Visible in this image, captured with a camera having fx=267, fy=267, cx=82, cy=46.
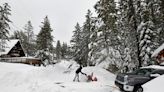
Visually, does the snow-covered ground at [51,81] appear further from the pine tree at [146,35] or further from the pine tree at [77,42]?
the pine tree at [77,42]

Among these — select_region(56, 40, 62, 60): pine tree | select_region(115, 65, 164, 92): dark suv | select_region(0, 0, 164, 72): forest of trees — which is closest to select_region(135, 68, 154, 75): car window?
select_region(115, 65, 164, 92): dark suv

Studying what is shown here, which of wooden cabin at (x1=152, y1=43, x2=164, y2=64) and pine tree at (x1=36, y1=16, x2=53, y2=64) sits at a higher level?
pine tree at (x1=36, y1=16, x2=53, y2=64)

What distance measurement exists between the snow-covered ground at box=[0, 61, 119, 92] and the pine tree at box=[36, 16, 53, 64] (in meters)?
21.7

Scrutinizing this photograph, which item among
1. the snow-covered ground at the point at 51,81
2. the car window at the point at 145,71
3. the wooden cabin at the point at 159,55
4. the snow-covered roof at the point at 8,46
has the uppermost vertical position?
the snow-covered roof at the point at 8,46

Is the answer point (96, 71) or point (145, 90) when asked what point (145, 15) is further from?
point (145, 90)

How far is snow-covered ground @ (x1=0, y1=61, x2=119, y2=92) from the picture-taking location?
18.6 m

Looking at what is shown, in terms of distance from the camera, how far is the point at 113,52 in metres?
33.9

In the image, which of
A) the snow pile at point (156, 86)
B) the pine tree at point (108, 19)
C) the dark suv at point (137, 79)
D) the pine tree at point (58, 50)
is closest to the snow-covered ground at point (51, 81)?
the dark suv at point (137, 79)

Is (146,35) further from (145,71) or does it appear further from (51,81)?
(145,71)

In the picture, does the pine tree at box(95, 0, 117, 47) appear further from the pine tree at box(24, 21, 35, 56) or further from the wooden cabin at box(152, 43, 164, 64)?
the pine tree at box(24, 21, 35, 56)

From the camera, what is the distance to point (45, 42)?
51.5 m

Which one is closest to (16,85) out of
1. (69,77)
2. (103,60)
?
(69,77)

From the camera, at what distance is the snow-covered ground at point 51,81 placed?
18625mm

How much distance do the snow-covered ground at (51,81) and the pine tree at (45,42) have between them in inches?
856
